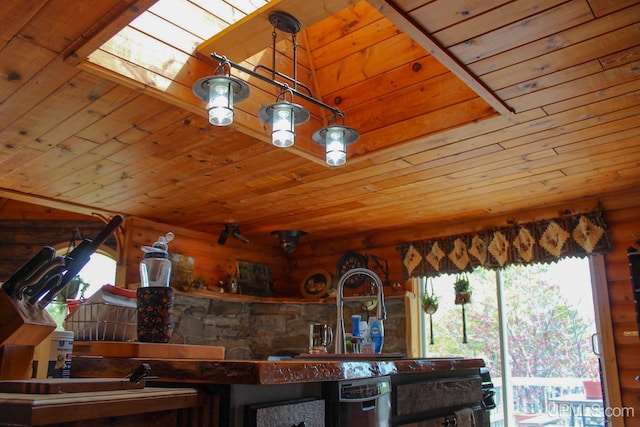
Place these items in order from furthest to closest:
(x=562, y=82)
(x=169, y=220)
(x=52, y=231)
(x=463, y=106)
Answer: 1. (x=52, y=231)
2. (x=169, y=220)
3. (x=463, y=106)
4. (x=562, y=82)

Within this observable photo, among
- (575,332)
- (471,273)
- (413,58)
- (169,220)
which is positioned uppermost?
(413,58)

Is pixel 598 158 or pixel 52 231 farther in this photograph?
pixel 52 231

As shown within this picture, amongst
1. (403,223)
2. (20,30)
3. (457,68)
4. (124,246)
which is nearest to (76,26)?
(20,30)

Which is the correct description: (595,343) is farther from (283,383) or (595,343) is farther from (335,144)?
(283,383)

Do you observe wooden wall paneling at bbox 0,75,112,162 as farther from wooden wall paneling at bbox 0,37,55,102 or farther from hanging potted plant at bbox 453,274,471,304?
hanging potted plant at bbox 453,274,471,304

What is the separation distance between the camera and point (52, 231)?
5.54m

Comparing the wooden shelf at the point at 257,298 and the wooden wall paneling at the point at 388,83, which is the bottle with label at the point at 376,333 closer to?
the wooden wall paneling at the point at 388,83

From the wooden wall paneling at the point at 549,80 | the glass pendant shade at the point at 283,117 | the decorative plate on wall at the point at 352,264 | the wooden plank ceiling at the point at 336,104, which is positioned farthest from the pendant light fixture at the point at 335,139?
the decorative plate on wall at the point at 352,264

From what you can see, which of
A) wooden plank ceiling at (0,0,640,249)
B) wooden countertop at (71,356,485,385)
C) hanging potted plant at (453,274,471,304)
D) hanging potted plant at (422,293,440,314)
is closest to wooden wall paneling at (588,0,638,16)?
wooden plank ceiling at (0,0,640,249)

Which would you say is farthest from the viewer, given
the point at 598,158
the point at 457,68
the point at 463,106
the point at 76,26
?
the point at 598,158

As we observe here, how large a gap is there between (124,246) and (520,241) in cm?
307

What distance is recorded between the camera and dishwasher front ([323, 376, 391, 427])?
4.95 feet

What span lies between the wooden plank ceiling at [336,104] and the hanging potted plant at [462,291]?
66 centimetres

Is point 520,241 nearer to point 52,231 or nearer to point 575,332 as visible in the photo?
point 575,332
